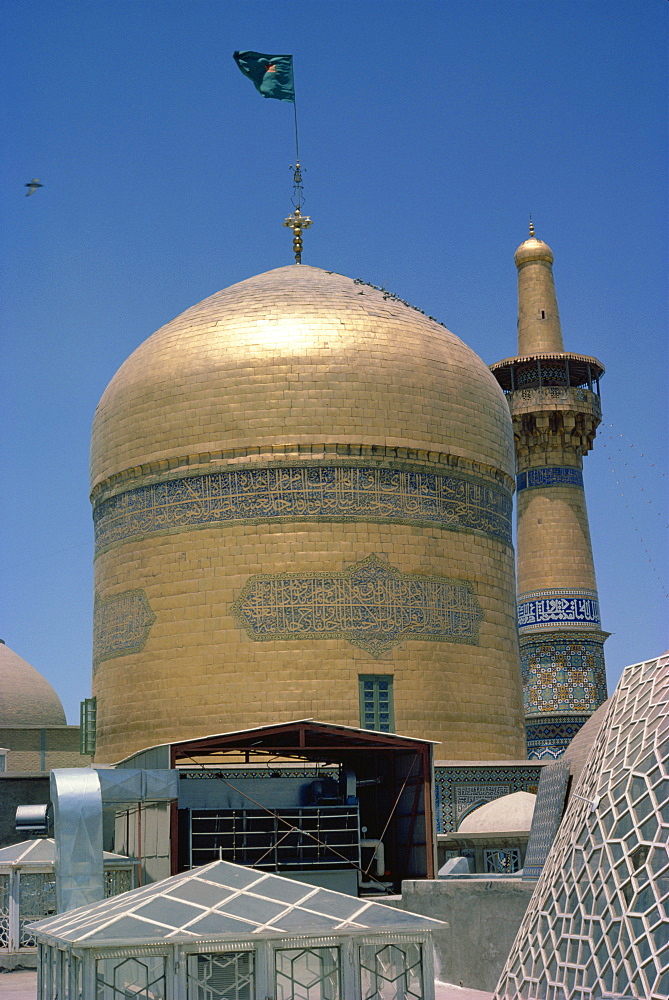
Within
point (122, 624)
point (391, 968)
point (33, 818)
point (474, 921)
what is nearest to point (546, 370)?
point (122, 624)

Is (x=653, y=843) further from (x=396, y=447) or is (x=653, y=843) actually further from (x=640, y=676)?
(x=396, y=447)

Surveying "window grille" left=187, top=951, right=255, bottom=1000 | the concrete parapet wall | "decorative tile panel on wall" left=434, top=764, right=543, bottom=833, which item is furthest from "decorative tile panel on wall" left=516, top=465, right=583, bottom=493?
"window grille" left=187, top=951, right=255, bottom=1000

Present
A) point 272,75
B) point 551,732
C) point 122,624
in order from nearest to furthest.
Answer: point 122,624, point 272,75, point 551,732

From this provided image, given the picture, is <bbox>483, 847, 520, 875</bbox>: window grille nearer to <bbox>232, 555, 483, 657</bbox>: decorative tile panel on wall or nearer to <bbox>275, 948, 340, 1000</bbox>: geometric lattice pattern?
<bbox>232, 555, 483, 657</bbox>: decorative tile panel on wall

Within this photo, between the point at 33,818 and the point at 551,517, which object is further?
the point at 551,517

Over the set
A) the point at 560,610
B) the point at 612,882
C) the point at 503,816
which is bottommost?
the point at 612,882

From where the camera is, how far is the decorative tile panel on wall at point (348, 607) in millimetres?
19781

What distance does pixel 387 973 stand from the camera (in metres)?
10.0

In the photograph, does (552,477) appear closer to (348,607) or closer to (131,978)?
(348,607)

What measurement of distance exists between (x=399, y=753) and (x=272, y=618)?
8.92ft

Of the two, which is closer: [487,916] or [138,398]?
[487,916]

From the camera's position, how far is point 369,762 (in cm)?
1959

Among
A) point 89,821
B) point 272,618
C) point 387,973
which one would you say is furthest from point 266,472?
point 387,973

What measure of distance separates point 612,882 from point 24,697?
26.0 metres
